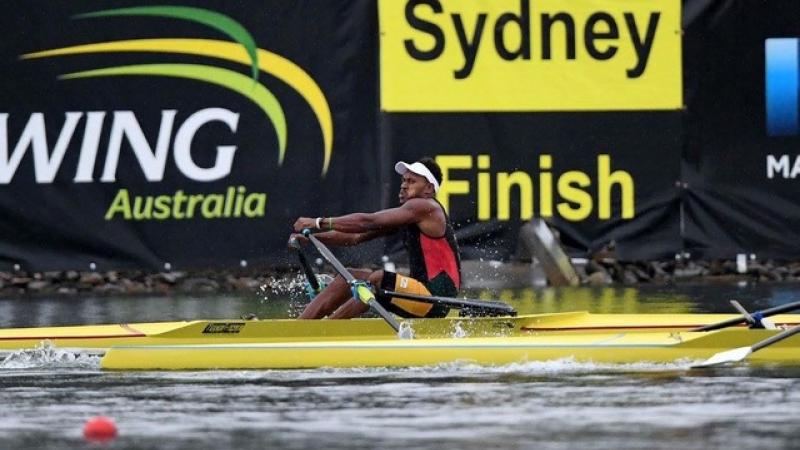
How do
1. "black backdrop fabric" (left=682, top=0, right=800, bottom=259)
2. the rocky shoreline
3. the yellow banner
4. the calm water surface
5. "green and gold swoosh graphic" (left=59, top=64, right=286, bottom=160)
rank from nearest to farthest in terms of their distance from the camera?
the calm water surface → the yellow banner → "green and gold swoosh graphic" (left=59, top=64, right=286, bottom=160) → "black backdrop fabric" (left=682, top=0, right=800, bottom=259) → the rocky shoreline

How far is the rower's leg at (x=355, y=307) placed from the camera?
48.1 ft

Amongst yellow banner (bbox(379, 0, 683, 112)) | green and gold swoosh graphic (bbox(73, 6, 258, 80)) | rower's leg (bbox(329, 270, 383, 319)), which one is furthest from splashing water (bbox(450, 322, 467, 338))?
green and gold swoosh graphic (bbox(73, 6, 258, 80))

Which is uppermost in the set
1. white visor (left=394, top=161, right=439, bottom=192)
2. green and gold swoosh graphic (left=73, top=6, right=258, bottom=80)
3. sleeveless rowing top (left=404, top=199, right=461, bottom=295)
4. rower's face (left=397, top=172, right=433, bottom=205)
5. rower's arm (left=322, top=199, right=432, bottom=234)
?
green and gold swoosh graphic (left=73, top=6, right=258, bottom=80)

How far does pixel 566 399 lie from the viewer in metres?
11.7

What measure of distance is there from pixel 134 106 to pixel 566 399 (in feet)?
31.3

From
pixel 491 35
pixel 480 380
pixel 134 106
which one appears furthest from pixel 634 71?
pixel 480 380

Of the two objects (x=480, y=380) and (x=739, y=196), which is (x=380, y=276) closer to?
(x=480, y=380)

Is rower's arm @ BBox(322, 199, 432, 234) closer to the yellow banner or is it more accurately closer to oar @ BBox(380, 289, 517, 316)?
oar @ BBox(380, 289, 517, 316)

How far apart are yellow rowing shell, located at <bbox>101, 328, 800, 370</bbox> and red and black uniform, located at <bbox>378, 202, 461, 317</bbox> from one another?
76cm

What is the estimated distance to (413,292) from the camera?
14.6 m

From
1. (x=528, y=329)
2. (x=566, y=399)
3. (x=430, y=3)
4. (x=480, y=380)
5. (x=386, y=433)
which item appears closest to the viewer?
(x=386, y=433)

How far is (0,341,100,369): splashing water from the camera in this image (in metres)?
14.5

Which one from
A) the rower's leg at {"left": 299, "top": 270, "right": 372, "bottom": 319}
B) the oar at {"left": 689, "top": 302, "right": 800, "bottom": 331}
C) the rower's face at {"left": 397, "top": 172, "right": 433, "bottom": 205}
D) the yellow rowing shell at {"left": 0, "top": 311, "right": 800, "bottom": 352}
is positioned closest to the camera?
the oar at {"left": 689, "top": 302, "right": 800, "bottom": 331}

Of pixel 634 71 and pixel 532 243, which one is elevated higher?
pixel 634 71
